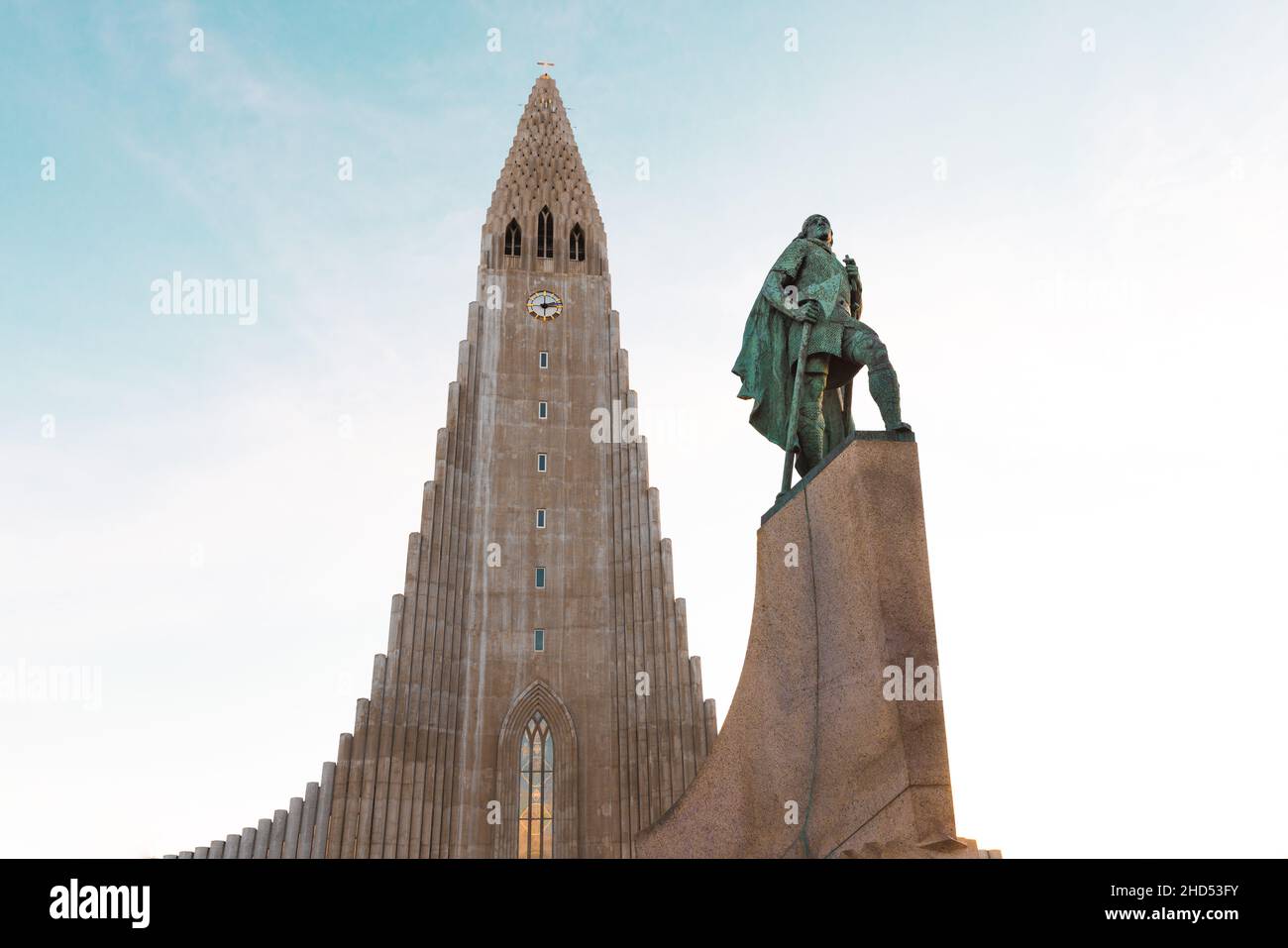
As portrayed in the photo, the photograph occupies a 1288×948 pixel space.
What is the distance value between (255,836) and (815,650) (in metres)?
27.8

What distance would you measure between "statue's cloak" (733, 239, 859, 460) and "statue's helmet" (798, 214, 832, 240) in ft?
0.47

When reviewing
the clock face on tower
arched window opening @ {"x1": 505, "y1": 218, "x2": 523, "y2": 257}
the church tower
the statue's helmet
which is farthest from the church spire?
the statue's helmet

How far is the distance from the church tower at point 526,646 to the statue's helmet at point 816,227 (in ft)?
72.9

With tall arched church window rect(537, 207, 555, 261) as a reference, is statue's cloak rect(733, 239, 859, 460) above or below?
below

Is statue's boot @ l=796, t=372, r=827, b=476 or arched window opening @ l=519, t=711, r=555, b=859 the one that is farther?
arched window opening @ l=519, t=711, r=555, b=859

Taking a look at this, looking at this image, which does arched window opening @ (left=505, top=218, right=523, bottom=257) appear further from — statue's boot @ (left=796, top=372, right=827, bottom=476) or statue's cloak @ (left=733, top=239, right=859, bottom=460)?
statue's boot @ (left=796, top=372, right=827, bottom=476)

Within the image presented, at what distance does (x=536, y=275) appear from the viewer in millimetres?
41500

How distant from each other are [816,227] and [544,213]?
3250 centimetres

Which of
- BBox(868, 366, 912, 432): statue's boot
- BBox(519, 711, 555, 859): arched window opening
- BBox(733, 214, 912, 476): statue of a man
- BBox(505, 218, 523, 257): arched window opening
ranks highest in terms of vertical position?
BBox(505, 218, 523, 257): arched window opening

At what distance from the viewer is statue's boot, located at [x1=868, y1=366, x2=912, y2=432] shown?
10.2 meters

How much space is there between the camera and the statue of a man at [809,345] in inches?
447
